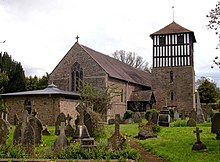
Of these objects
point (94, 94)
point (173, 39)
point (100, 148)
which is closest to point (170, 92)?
point (173, 39)

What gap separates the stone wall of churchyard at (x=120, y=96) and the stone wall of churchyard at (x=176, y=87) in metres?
3.86

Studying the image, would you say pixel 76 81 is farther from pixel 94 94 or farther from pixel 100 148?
pixel 100 148

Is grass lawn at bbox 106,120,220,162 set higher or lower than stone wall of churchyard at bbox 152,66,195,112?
lower

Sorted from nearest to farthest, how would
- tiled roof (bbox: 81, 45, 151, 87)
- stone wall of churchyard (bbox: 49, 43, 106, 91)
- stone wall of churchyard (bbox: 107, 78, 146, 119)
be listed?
stone wall of churchyard (bbox: 49, 43, 106, 91)
stone wall of churchyard (bbox: 107, 78, 146, 119)
tiled roof (bbox: 81, 45, 151, 87)

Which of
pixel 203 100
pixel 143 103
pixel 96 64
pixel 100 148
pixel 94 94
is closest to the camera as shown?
Result: pixel 100 148

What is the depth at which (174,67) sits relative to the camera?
40844 millimetres

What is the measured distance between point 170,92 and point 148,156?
3198cm

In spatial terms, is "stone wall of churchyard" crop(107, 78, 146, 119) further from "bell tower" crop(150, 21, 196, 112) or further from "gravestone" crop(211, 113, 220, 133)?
"gravestone" crop(211, 113, 220, 133)

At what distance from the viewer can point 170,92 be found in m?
42.0

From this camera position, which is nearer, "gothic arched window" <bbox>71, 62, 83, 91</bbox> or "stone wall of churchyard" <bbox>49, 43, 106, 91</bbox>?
"stone wall of churchyard" <bbox>49, 43, 106, 91</bbox>

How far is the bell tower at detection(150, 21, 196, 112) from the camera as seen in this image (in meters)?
40.3

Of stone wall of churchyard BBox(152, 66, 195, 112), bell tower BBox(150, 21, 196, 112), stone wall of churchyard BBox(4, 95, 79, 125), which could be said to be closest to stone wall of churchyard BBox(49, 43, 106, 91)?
stone wall of churchyard BBox(4, 95, 79, 125)

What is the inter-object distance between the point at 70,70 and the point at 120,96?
6561 mm

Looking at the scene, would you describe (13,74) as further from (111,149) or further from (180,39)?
(111,149)
